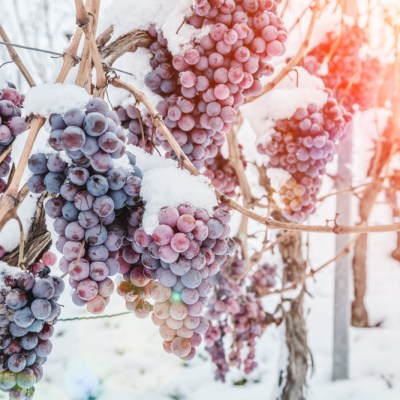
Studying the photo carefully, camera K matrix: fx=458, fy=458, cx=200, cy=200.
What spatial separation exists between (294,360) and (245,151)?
3.48ft

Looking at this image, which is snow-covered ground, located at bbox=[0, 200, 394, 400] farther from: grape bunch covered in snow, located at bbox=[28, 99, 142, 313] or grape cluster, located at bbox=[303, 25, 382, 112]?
grape bunch covered in snow, located at bbox=[28, 99, 142, 313]

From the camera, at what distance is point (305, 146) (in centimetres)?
122

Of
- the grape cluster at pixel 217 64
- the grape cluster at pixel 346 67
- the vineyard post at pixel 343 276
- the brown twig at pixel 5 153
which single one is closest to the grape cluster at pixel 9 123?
the brown twig at pixel 5 153

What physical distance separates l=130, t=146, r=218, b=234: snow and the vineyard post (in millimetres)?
1914

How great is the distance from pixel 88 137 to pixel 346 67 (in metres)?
1.27

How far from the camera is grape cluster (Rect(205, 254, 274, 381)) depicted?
213 centimetres

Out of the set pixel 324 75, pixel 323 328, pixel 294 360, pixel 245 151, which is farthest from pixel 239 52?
pixel 323 328

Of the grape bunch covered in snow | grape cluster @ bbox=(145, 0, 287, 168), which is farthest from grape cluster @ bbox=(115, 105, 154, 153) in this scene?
the grape bunch covered in snow

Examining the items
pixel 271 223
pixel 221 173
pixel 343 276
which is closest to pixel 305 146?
pixel 221 173

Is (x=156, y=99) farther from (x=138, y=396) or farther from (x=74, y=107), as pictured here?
(x=138, y=396)

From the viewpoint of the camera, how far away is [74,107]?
1.91ft

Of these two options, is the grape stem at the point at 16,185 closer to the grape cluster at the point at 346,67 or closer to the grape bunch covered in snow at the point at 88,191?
the grape bunch covered in snow at the point at 88,191

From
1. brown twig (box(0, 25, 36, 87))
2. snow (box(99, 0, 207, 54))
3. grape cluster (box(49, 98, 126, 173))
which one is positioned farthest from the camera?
snow (box(99, 0, 207, 54))

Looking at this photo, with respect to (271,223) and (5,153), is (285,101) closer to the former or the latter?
(271,223)
